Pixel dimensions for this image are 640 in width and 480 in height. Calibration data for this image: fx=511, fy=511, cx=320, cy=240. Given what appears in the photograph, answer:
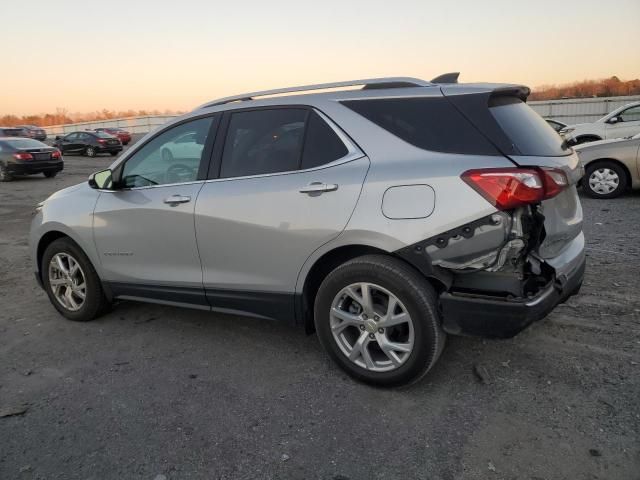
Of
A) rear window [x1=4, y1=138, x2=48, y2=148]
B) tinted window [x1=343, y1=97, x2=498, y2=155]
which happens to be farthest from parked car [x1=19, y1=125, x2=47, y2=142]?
tinted window [x1=343, y1=97, x2=498, y2=155]

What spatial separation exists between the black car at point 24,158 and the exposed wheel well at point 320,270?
17.1 meters

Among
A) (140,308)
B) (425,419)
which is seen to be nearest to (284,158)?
(425,419)

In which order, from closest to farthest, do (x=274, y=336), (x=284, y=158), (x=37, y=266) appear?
(x=284, y=158)
(x=274, y=336)
(x=37, y=266)

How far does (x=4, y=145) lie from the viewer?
17.5 meters

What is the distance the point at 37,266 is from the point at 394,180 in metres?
3.53

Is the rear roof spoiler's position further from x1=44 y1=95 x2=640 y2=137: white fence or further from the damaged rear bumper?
x1=44 y1=95 x2=640 y2=137: white fence

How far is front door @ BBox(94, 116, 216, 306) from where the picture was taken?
367 cm

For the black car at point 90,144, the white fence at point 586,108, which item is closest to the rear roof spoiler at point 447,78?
the white fence at point 586,108

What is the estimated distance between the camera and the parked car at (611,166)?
863cm

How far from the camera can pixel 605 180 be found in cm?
894

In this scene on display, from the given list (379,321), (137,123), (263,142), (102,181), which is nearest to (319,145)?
(263,142)

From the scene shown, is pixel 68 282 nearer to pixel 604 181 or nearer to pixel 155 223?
pixel 155 223

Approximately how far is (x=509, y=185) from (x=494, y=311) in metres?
0.67

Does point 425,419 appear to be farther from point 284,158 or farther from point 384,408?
point 284,158
